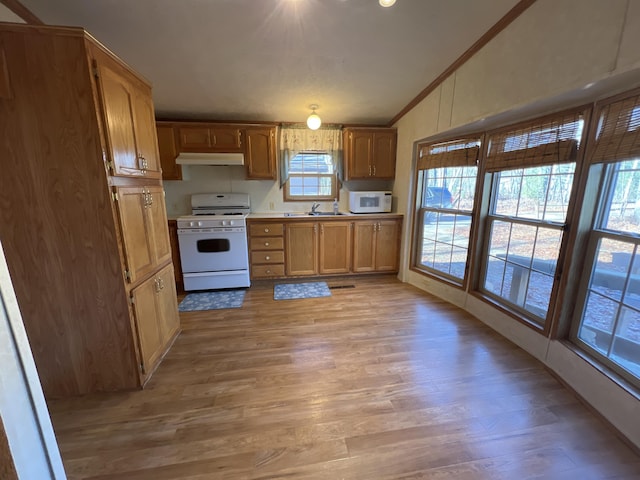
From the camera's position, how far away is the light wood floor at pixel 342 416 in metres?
1.33

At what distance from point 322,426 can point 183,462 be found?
0.74m

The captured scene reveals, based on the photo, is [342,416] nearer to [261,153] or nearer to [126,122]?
[126,122]

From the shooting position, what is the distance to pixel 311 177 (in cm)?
414

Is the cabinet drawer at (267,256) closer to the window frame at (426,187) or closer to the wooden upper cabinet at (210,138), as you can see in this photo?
the wooden upper cabinet at (210,138)

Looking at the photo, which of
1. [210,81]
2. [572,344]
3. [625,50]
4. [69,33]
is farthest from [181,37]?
[572,344]

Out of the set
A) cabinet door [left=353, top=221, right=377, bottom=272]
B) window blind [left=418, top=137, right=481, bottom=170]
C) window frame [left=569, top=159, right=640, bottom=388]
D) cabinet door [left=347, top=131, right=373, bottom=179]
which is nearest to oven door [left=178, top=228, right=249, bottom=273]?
cabinet door [left=353, top=221, right=377, bottom=272]

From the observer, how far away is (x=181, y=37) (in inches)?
87.6

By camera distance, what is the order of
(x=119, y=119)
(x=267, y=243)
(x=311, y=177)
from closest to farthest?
1. (x=119, y=119)
2. (x=267, y=243)
3. (x=311, y=177)

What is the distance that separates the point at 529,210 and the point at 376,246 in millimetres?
1894

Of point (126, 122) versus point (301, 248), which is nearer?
point (126, 122)

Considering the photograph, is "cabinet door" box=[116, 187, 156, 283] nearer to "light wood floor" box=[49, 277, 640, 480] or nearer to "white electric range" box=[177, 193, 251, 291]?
"light wood floor" box=[49, 277, 640, 480]

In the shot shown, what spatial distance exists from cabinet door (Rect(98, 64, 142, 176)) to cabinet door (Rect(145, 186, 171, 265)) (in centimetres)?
27

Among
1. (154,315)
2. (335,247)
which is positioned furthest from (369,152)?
(154,315)

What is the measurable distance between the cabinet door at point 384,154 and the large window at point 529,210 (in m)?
1.51
